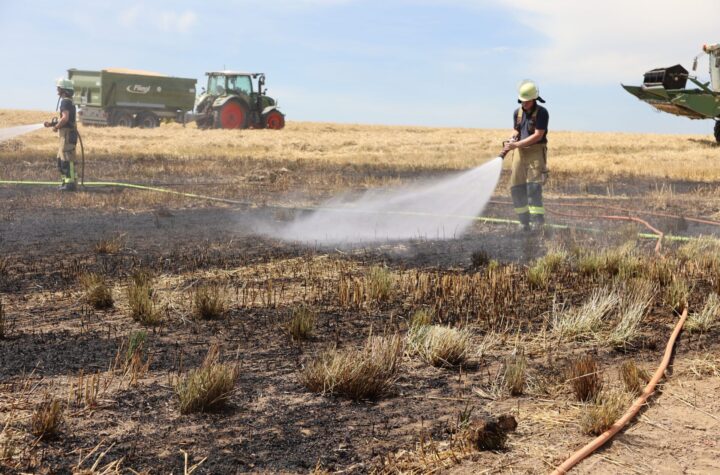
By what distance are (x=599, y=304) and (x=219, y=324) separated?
2.80 metres

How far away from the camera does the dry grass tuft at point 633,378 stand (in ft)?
14.0

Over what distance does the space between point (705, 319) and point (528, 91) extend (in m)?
4.49

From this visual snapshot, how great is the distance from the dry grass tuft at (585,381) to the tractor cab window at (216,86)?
31.2 meters

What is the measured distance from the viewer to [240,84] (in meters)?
33.9

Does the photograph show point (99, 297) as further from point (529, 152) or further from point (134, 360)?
point (529, 152)

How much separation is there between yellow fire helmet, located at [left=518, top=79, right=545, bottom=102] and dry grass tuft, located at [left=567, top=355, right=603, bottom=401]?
18.4 ft

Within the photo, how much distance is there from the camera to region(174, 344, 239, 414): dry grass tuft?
12.7ft

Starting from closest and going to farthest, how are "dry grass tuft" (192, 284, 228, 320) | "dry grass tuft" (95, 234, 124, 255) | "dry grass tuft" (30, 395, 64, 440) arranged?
"dry grass tuft" (30, 395, 64, 440) < "dry grass tuft" (192, 284, 228, 320) < "dry grass tuft" (95, 234, 124, 255)

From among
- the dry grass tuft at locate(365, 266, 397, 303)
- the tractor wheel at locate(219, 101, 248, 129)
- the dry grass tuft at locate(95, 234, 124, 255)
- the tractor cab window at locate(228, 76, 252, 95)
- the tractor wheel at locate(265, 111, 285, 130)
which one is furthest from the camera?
the tractor wheel at locate(265, 111, 285, 130)

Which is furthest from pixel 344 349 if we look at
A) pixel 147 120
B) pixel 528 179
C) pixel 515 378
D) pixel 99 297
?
pixel 147 120

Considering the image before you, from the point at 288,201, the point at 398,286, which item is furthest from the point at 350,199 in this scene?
the point at 398,286

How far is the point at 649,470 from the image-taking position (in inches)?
134

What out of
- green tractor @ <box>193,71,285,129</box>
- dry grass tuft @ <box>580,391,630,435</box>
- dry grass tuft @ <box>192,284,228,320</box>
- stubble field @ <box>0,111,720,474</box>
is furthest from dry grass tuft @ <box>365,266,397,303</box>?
green tractor @ <box>193,71,285,129</box>

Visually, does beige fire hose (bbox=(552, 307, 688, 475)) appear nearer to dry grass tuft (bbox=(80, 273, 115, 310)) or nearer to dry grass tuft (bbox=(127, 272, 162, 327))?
dry grass tuft (bbox=(127, 272, 162, 327))
